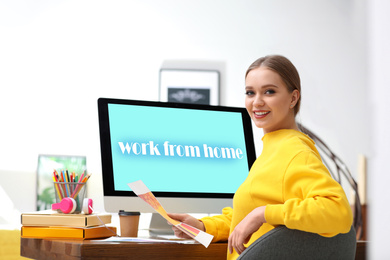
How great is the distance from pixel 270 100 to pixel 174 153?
643 mm

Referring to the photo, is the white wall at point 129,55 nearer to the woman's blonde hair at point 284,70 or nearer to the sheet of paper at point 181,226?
the sheet of paper at point 181,226

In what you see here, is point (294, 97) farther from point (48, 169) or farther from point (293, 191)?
point (48, 169)

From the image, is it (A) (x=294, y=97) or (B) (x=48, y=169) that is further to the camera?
(B) (x=48, y=169)

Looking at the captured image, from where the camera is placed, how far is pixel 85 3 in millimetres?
3473

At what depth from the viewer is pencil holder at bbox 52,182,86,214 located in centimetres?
129

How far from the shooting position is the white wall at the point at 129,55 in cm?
333

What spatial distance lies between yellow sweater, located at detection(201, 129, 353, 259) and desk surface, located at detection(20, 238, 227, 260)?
12 centimetres

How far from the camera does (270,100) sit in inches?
41.2

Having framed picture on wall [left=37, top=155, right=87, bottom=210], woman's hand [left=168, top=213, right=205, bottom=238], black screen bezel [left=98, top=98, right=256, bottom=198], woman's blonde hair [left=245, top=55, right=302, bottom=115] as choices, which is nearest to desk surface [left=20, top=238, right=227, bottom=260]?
woman's hand [left=168, top=213, right=205, bottom=238]

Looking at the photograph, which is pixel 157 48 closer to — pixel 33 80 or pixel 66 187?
pixel 33 80

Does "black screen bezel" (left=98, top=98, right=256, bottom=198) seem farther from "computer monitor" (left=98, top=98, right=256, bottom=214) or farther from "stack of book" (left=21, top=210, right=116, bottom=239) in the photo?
"stack of book" (left=21, top=210, right=116, bottom=239)

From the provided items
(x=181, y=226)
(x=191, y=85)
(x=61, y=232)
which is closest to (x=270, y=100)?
(x=181, y=226)

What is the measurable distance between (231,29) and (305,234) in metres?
2.86

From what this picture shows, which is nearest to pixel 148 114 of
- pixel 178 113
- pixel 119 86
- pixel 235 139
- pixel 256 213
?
pixel 178 113
